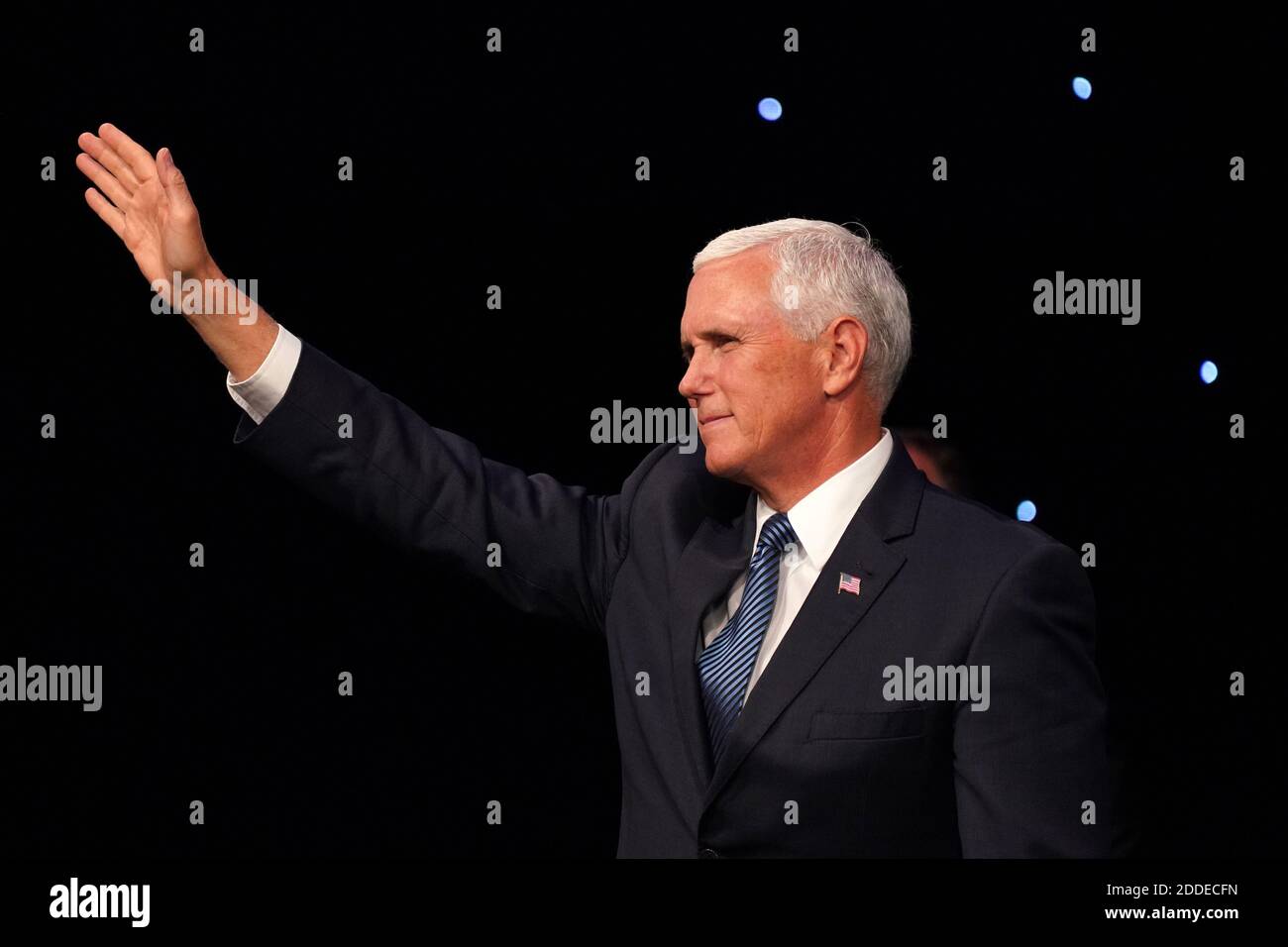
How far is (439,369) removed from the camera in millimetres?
3465

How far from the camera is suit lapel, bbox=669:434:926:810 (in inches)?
93.5

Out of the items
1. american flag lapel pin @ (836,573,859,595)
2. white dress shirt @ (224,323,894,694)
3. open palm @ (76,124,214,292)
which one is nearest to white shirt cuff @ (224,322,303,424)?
white dress shirt @ (224,323,894,694)

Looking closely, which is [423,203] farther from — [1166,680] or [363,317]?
[1166,680]

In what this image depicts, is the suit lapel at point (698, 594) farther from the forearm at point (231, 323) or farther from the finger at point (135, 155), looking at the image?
the finger at point (135, 155)

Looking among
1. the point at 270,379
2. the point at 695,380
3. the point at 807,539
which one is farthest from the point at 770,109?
the point at 270,379

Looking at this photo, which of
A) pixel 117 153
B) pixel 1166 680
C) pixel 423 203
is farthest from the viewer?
pixel 1166 680

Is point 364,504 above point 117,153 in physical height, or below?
below

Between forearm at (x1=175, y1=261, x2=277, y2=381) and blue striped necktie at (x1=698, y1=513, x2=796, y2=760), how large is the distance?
2.66 feet

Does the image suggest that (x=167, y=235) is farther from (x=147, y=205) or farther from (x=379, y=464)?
(x=379, y=464)

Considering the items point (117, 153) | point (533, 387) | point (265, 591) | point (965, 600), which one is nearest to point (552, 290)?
point (533, 387)

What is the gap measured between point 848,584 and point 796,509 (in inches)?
6.7

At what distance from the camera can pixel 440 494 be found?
2.66 meters

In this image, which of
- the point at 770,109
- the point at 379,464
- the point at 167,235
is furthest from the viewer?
the point at 770,109

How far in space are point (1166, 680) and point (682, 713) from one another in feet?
5.41
